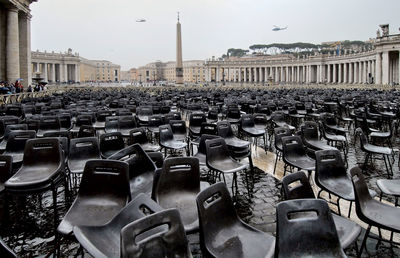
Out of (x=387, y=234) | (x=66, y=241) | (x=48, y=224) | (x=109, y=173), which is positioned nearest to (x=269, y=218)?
(x=387, y=234)

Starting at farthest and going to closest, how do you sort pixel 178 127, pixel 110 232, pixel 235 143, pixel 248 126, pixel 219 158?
pixel 248 126 < pixel 178 127 < pixel 235 143 < pixel 219 158 < pixel 110 232

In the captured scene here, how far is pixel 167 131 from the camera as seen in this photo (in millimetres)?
8398

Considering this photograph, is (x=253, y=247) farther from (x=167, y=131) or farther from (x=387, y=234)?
(x=167, y=131)

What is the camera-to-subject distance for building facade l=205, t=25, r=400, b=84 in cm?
5441

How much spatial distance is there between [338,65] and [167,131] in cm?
8453

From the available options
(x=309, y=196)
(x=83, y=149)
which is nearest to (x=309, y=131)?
(x=309, y=196)

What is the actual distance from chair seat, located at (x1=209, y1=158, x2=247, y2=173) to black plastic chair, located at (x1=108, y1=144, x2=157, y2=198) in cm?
121

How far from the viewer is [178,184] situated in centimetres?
453

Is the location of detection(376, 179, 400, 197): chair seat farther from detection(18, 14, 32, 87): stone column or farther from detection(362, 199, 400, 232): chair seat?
detection(18, 14, 32, 87): stone column

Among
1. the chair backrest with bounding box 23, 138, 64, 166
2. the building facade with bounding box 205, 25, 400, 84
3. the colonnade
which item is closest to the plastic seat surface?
the chair backrest with bounding box 23, 138, 64, 166

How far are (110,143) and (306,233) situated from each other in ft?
15.9

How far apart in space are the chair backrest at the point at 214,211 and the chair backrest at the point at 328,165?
2068 millimetres

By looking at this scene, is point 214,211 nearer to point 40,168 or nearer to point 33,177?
point 33,177

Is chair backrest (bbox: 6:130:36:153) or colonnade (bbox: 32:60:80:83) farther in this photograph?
colonnade (bbox: 32:60:80:83)
